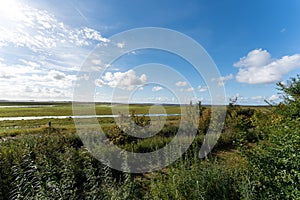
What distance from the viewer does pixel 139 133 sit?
7.54 m

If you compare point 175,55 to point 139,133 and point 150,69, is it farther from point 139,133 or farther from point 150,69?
point 139,133

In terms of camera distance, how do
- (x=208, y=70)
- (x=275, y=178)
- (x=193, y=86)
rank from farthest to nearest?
1. (x=193, y=86)
2. (x=208, y=70)
3. (x=275, y=178)

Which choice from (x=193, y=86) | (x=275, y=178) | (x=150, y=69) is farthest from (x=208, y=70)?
(x=275, y=178)

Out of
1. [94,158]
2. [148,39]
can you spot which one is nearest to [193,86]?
[148,39]

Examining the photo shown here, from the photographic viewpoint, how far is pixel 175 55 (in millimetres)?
5938

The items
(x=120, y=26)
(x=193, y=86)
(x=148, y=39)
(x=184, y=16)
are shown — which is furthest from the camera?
(x=184, y=16)

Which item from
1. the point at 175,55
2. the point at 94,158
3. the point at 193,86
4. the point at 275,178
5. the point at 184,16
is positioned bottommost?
the point at 94,158

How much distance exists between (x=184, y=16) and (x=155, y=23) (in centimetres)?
123

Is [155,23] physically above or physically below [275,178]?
above

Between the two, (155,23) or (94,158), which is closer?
(94,158)

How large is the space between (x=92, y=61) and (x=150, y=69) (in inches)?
73.4

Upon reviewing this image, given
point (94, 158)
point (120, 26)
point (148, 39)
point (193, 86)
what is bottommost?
point (94, 158)

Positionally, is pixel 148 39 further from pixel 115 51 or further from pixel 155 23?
pixel 155 23

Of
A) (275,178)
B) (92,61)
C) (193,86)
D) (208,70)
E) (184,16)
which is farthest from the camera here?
(184,16)
